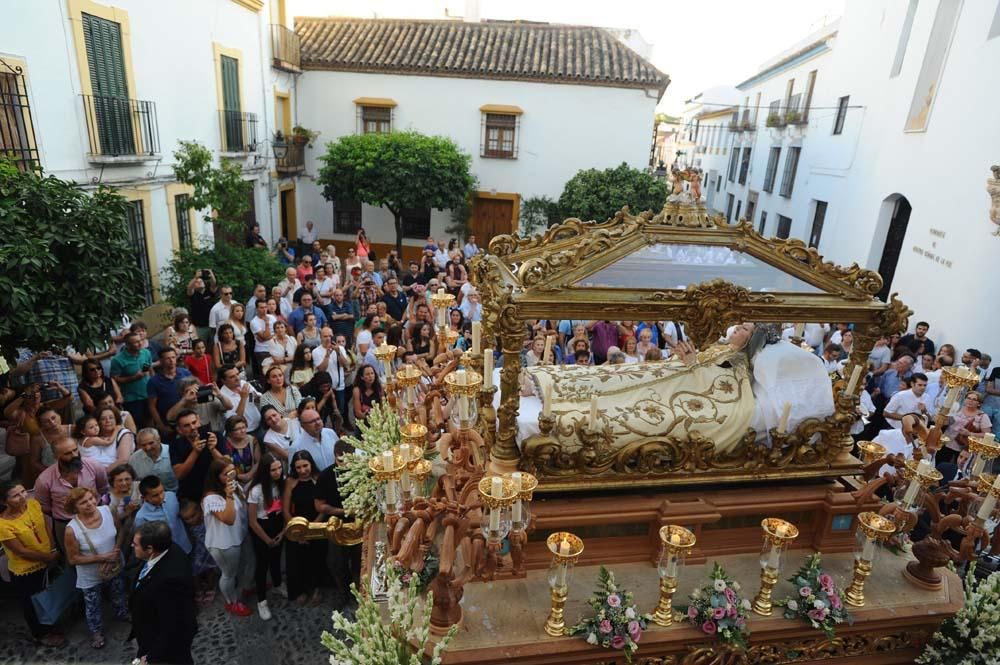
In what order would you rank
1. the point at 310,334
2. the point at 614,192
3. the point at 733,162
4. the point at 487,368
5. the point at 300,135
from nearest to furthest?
the point at 487,368 < the point at 310,334 < the point at 614,192 < the point at 300,135 < the point at 733,162

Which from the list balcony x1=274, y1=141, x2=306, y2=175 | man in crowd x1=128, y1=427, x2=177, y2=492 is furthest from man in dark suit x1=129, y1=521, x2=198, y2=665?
balcony x1=274, y1=141, x2=306, y2=175

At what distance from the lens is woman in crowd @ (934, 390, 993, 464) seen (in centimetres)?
624

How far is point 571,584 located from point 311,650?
7.71ft

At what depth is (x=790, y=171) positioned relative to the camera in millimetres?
19344

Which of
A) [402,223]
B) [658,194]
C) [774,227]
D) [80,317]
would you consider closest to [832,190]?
[658,194]

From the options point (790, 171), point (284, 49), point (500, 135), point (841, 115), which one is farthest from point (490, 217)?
point (841, 115)

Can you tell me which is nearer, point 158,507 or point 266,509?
point 158,507

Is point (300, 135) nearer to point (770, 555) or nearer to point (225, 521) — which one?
point (225, 521)

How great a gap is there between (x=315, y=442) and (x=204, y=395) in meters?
1.75

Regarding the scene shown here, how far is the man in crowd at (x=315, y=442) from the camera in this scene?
5.30 m

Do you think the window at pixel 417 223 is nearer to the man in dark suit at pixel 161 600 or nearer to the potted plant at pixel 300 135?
the potted plant at pixel 300 135

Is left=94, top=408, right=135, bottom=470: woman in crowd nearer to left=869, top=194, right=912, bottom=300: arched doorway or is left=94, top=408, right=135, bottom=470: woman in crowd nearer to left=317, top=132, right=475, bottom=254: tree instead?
left=317, top=132, right=475, bottom=254: tree

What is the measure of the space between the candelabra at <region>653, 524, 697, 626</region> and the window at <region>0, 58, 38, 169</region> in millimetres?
8829

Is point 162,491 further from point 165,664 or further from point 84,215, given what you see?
point 84,215
